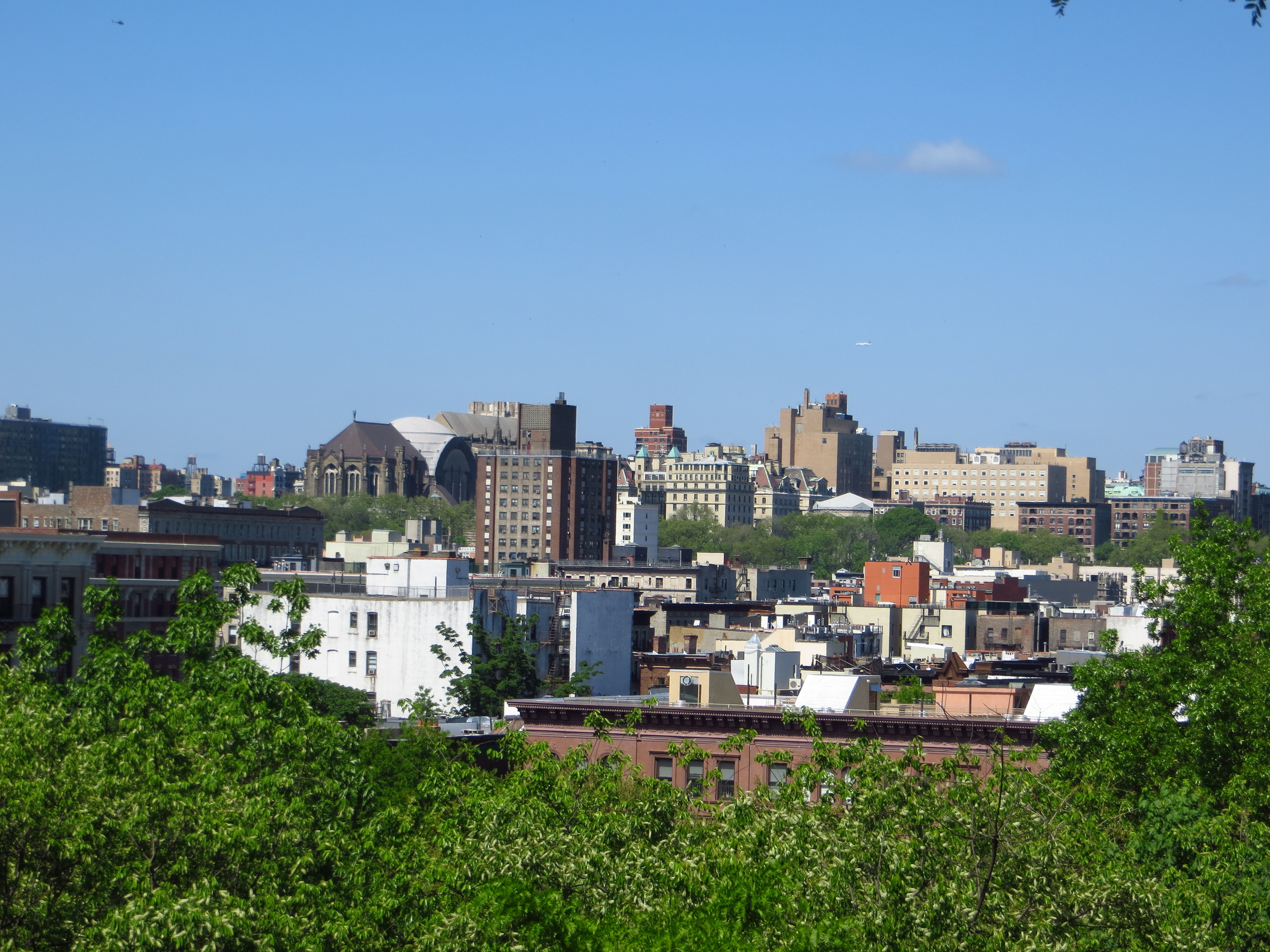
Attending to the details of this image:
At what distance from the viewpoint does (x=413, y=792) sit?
119 feet

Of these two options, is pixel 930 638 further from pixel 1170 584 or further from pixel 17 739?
pixel 17 739

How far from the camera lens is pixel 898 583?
144000 mm

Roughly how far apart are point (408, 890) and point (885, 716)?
71.7ft

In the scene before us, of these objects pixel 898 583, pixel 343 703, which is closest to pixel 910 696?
pixel 343 703

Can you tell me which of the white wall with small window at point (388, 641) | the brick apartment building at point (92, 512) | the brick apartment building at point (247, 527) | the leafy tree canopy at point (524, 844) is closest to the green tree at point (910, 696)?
the leafy tree canopy at point (524, 844)

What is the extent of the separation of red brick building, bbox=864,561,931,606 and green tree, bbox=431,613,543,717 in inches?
2465

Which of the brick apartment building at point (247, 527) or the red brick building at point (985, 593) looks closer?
the red brick building at point (985, 593)

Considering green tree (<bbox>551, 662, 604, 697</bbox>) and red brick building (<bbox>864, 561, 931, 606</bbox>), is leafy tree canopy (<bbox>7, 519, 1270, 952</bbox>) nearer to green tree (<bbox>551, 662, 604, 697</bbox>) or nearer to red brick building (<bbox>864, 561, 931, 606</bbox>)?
green tree (<bbox>551, 662, 604, 697</bbox>)

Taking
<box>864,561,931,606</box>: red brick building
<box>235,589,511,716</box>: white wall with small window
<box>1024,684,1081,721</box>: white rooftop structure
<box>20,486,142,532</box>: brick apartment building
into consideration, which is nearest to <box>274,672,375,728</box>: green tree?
<box>235,589,511,716</box>: white wall with small window

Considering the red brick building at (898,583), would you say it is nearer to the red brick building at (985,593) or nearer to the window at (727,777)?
the red brick building at (985,593)

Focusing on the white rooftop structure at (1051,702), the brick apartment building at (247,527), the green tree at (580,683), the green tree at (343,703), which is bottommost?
the green tree at (343,703)

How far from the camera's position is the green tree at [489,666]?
7469 cm

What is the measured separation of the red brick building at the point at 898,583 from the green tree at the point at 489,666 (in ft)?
205

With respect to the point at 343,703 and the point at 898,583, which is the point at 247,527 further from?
the point at 343,703
